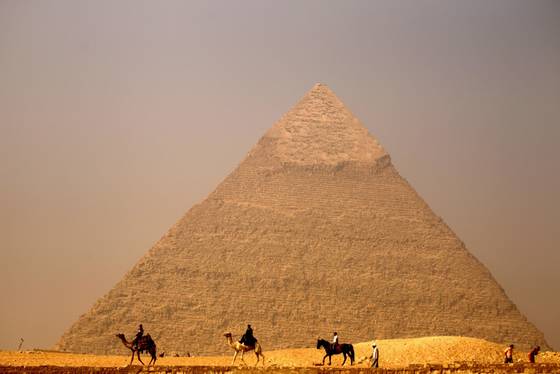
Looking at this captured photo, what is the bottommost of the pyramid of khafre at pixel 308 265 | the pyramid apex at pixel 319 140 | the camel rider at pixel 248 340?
the camel rider at pixel 248 340

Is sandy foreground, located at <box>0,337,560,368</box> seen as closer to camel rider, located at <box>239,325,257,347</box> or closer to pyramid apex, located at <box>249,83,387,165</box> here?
camel rider, located at <box>239,325,257,347</box>

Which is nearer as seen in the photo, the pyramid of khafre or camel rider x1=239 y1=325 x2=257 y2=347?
camel rider x1=239 y1=325 x2=257 y2=347

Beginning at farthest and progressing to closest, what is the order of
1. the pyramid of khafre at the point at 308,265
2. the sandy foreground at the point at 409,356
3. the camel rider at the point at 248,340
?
the pyramid of khafre at the point at 308,265, the sandy foreground at the point at 409,356, the camel rider at the point at 248,340

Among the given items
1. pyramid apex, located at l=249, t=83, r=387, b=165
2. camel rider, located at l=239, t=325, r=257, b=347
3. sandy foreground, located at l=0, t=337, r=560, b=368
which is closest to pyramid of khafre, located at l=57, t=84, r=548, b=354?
pyramid apex, located at l=249, t=83, r=387, b=165

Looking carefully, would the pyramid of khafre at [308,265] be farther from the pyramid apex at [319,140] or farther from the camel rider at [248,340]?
the camel rider at [248,340]

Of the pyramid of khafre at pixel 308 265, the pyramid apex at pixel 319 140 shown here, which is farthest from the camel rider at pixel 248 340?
the pyramid apex at pixel 319 140

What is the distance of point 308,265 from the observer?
3017 inches

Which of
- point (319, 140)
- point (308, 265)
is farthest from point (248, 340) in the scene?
point (319, 140)

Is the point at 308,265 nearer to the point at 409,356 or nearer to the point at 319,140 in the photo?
the point at 319,140

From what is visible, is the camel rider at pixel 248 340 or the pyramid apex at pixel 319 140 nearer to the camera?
the camel rider at pixel 248 340

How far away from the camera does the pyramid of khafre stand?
70375mm

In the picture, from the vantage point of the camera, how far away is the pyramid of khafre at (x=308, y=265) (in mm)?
70375

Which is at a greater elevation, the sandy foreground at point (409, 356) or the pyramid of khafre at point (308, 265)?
the pyramid of khafre at point (308, 265)

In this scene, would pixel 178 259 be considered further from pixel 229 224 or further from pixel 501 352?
pixel 501 352
